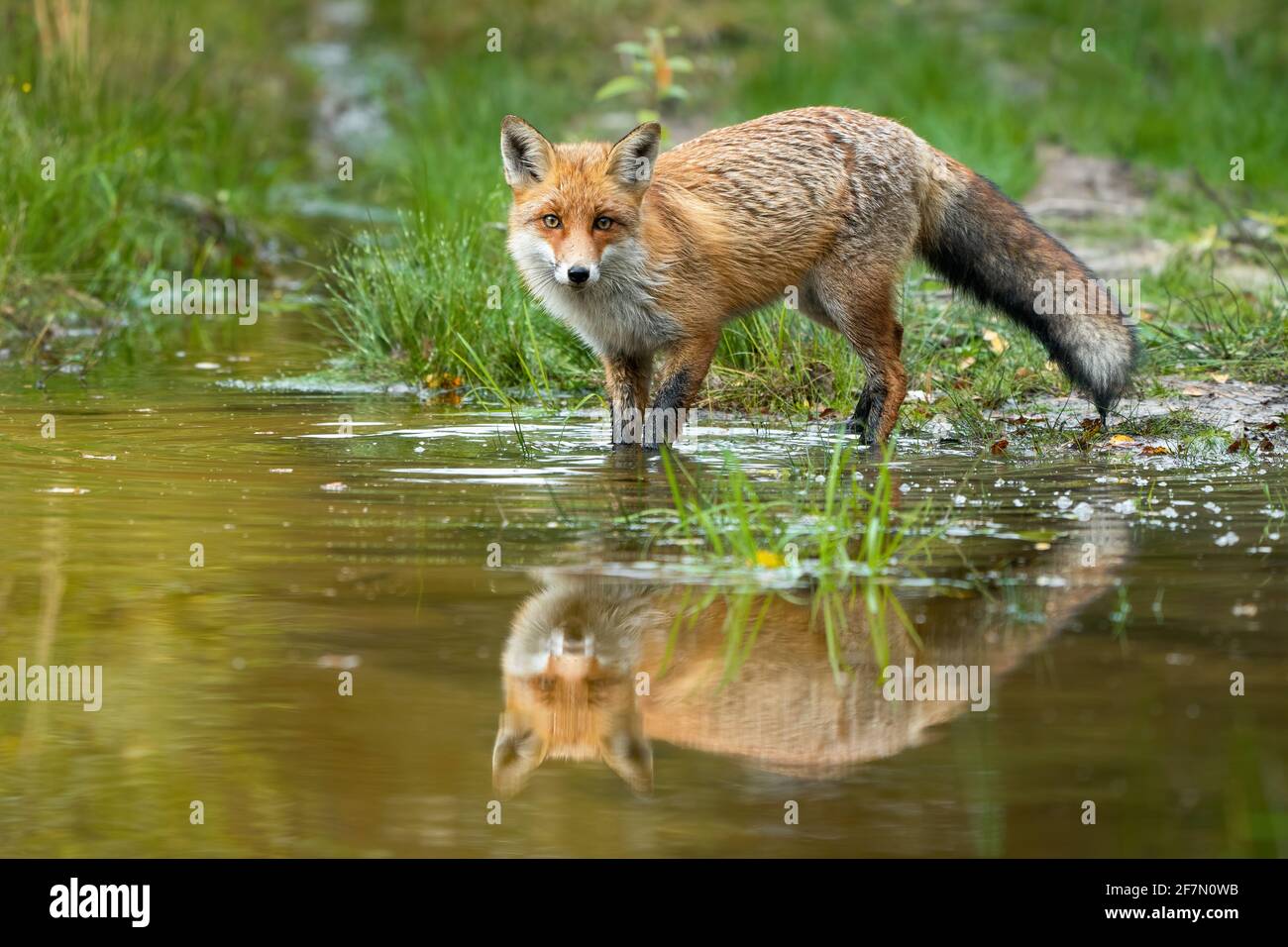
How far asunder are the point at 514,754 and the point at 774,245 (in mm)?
→ 4481

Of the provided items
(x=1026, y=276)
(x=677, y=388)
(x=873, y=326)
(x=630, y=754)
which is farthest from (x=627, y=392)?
(x=630, y=754)

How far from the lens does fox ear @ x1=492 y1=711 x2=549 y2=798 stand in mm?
3516

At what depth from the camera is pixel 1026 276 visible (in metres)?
7.89

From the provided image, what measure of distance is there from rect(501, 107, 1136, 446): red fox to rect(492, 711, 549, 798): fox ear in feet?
11.1

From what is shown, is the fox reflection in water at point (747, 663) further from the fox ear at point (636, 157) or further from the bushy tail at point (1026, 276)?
the fox ear at point (636, 157)

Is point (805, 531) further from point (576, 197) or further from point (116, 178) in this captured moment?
point (116, 178)

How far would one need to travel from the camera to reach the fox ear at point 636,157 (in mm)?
7176

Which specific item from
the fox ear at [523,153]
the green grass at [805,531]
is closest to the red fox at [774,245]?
the fox ear at [523,153]

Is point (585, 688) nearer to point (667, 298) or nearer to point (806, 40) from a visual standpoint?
point (667, 298)

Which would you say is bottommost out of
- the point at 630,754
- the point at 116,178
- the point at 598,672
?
the point at 630,754

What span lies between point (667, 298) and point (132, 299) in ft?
17.9

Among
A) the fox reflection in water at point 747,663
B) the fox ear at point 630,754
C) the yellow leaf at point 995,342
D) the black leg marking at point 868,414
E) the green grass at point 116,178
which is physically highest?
the green grass at point 116,178

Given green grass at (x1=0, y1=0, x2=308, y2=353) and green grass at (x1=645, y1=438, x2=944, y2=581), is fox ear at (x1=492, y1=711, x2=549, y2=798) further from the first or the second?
green grass at (x1=0, y1=0, x2=308, y2=353)
